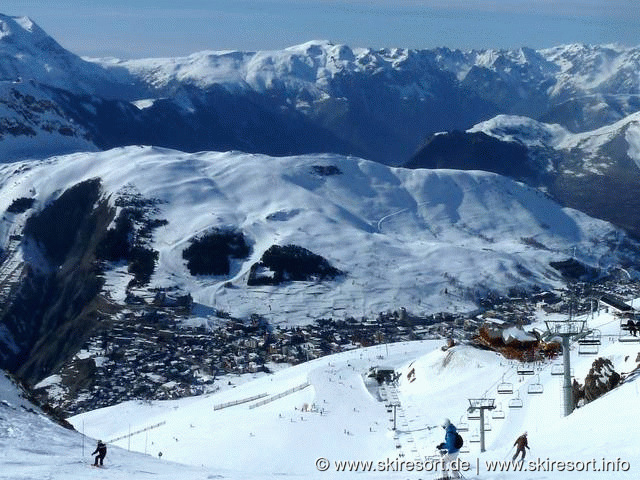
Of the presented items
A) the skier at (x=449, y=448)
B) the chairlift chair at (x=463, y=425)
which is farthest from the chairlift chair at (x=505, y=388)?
the skier at (x=449, y=448)

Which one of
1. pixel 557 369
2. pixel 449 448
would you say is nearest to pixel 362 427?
pixel 557 369

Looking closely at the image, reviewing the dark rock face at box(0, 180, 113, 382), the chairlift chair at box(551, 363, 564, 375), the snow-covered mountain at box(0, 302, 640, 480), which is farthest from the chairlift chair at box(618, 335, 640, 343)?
the dark rock face at box(0, 180, 113, 382)

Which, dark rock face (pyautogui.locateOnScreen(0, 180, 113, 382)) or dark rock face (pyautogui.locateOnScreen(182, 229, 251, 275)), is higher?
dark rock face (pyautogui.locateOnScreen(182, 229, 251, 275))

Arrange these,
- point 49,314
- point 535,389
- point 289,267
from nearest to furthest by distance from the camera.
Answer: point 535,389, point 49,314, point 289,267

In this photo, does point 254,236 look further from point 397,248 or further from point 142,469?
point 142,469

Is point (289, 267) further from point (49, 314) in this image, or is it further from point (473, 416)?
point (473, 416)

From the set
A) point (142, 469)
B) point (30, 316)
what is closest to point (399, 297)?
point (30, 316)

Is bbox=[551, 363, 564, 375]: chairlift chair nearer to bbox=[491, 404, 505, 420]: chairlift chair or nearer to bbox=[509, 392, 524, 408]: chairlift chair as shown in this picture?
bbox=[509, 392, 524, 408]: chairlift chair
